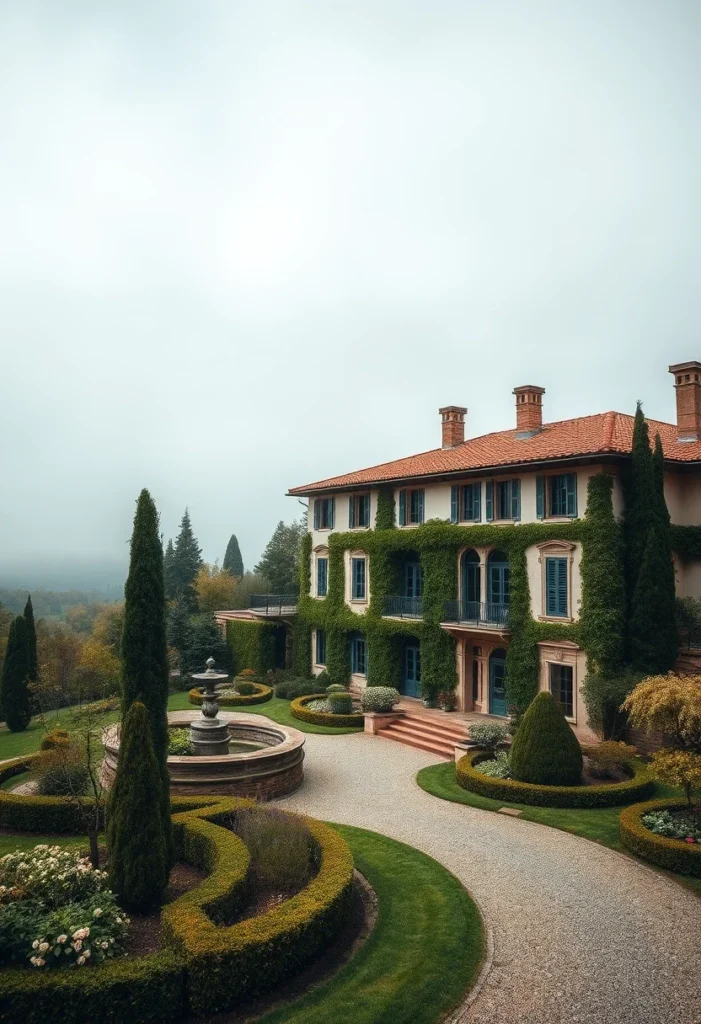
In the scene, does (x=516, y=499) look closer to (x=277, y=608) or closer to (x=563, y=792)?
(x=563, y=792)

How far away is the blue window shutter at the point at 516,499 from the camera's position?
2489cm

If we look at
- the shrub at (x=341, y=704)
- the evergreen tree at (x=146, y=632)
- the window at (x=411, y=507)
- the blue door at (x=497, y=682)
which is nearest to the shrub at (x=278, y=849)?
the evergreen tree at (x=146, y=632)

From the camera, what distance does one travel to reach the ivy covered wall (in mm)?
21906

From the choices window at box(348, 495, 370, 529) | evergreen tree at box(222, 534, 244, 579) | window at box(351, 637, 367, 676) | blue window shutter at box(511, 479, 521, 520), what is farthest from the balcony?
evergreen tree at box(222, 534, 244, 579)

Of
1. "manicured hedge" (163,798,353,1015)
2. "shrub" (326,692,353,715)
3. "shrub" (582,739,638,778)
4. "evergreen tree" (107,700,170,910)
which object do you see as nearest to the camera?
"manicured hedge" (163,798,353,1015)

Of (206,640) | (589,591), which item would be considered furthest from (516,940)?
(206,640)

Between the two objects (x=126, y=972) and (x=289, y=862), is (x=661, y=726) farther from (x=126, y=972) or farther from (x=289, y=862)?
(x=126, y=972)

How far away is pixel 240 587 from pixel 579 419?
1335 inches

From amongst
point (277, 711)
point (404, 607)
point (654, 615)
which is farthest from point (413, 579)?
point (654, 615)

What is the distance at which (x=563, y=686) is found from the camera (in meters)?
23.2

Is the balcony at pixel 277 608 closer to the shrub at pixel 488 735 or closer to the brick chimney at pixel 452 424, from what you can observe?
the brick chimney at pixel 452 424

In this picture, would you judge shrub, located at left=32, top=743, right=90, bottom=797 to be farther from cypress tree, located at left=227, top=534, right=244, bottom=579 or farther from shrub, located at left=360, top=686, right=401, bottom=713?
cypress tree, located at left=227, top=534, right=244, bottom=579

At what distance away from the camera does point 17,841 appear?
13.8m

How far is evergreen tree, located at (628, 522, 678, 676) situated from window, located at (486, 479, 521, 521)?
5089mm
